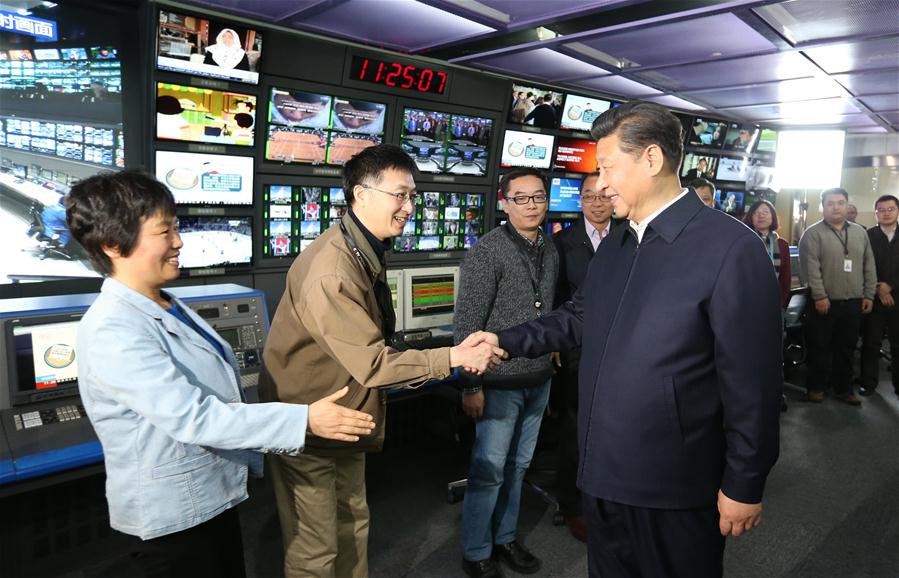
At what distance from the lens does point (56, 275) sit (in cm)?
294

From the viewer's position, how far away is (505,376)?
2.25 m

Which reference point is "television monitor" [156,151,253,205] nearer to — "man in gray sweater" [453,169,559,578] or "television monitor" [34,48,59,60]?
"television monitor" [34,48,59,60]

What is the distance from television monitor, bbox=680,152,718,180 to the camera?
249 inches

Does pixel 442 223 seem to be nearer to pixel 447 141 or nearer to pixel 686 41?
pixel 447 141

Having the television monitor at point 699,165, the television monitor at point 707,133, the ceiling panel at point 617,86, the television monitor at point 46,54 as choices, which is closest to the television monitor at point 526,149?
the ceiling panel at point 617,86

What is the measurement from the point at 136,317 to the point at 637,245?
3.84ft

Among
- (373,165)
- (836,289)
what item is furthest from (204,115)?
(836,289)

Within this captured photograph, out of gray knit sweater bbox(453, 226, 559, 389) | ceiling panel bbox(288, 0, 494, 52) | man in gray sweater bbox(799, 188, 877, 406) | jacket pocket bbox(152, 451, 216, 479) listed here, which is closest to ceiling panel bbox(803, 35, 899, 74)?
man in gray sweater bbox(799, 188, 877, 406)

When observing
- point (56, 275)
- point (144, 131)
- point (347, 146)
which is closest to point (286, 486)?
point (56, 275)

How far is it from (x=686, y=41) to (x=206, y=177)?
2929mm

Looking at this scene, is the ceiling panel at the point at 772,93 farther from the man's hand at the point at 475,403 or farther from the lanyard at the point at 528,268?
the man's hand at the point at 475,403

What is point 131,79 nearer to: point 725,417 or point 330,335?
point 330,335

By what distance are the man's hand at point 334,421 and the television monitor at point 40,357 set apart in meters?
1.12

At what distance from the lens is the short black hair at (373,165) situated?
178 cm
